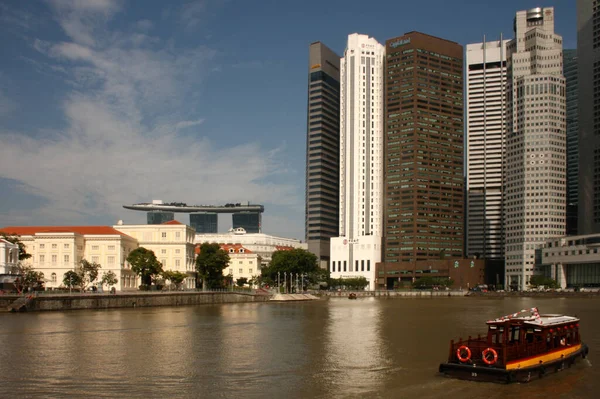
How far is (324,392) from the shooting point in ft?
118

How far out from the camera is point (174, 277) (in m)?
149

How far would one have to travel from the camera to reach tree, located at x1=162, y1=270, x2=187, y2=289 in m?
149

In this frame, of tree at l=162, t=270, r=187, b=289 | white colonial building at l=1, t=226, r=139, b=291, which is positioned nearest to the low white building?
white colonial building at l=1, t=226, r=139, b=291

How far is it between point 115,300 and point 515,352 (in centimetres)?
7977

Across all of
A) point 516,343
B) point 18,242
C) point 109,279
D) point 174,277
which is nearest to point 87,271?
point 109,279

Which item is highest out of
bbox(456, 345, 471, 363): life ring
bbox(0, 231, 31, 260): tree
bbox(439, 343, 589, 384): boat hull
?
bbox(0, 231, 31, 260): tree

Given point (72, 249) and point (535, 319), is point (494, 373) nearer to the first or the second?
point (535, 319)

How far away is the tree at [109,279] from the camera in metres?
137

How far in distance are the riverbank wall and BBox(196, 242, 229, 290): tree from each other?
16.7 m

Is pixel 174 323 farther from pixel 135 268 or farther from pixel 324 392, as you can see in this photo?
pixel 135 268

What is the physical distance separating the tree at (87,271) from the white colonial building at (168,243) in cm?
2022

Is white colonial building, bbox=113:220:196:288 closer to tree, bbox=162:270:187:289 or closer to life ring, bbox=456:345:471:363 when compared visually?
tree, bbox=162:270:187:289

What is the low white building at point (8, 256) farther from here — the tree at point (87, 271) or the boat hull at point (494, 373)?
the boat hull at point (494, 373)

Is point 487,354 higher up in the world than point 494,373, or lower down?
higher up
